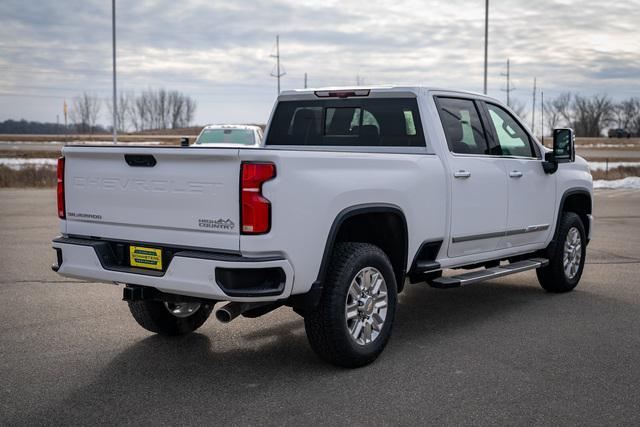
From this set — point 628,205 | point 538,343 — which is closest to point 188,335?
point 538,343

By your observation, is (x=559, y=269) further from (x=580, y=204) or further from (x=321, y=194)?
(x=321, y=194)

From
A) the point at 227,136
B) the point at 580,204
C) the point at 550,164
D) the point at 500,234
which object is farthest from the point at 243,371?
the point at 227,136

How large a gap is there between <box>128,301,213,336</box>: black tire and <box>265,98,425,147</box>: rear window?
70.7 inches

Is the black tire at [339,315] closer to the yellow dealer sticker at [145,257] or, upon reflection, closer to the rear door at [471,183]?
the yellow dealer sticker at [145,257]

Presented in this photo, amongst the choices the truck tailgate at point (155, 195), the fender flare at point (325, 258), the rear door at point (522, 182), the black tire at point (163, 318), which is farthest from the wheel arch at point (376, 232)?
the rear door at point (522, 182)

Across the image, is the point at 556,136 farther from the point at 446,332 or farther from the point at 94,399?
the point at 94,399

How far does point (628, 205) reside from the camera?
63.3 feet

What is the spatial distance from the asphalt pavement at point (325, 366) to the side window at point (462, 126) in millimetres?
1535

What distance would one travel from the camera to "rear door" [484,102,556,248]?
7.46 meters

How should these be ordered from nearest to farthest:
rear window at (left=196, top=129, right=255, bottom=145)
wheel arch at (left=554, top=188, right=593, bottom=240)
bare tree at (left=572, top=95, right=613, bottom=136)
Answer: wheel arch at (left=554, top=188, right=593, bottom=240)
rear window at (left=196, top=129, right=255, bottom=145)
bare tree at (left=572, top=95, right=613, bottom=136)

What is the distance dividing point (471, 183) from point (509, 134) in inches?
47.8

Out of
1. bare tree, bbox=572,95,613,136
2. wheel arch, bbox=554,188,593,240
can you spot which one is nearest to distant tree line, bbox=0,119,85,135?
bare tree, bbox=572,95,613,136

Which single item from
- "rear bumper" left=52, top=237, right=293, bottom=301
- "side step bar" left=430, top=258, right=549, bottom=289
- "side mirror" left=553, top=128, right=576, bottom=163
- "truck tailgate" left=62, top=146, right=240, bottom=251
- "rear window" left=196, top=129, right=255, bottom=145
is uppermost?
"rear window" left=196, top=129, right=255, bottom=145

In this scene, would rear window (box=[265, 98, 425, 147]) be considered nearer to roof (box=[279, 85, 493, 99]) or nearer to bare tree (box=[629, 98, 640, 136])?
roof (box=[279, 85, 493, 99])
